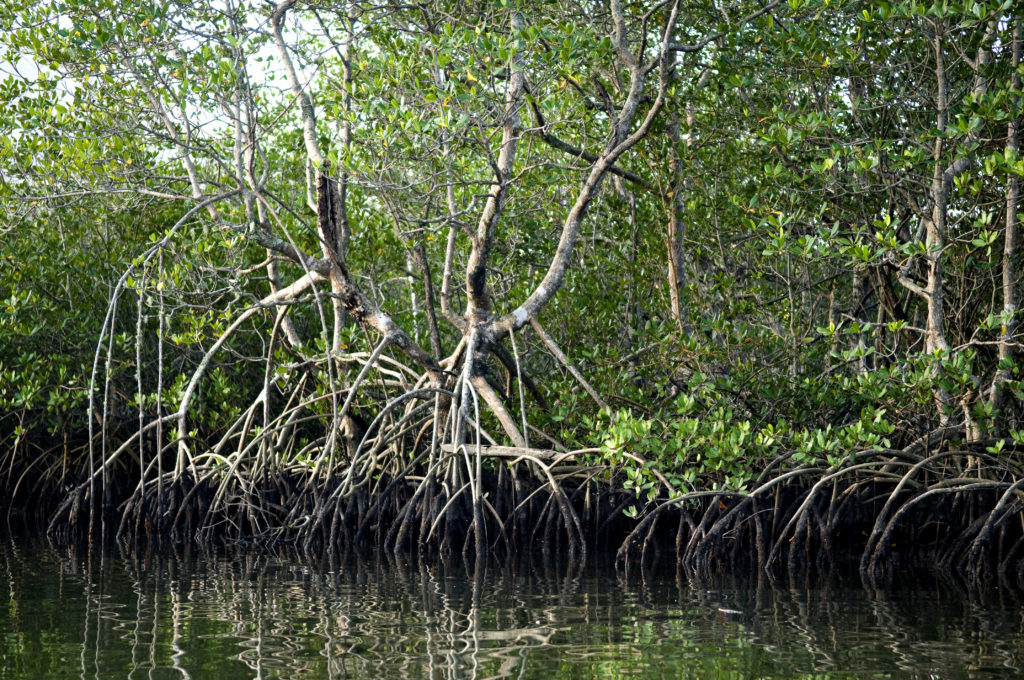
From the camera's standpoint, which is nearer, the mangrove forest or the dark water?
the dark water

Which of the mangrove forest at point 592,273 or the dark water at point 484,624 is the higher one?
the mangrove forest at point 592,273

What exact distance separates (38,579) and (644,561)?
10.8 feet

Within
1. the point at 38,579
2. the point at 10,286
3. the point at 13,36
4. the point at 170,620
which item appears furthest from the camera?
the point at 10,286

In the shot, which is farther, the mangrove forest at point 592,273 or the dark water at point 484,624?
the mangrove forest at point 592,273

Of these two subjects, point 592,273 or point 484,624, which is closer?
point 484,624

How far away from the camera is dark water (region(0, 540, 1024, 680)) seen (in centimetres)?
379

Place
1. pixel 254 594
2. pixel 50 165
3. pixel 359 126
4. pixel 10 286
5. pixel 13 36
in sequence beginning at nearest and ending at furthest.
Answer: pixel 254 594, pixel 359 126, pixel 13 36, pixel 50 165, pixel 10 286

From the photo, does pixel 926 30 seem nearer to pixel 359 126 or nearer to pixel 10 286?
pixel 359 126

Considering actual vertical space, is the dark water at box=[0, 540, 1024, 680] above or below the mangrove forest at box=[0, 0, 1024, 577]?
below

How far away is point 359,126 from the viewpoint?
6492 millimetres

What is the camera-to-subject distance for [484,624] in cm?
462

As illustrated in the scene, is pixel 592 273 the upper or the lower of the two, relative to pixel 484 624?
upper

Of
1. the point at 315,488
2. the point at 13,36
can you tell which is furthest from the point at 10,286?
the point at 315,488

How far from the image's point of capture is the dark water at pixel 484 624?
3.79 metres
